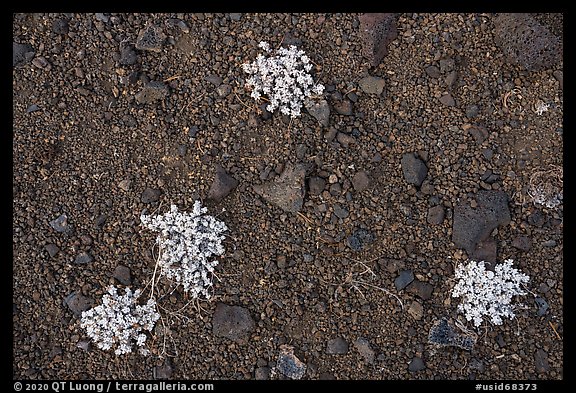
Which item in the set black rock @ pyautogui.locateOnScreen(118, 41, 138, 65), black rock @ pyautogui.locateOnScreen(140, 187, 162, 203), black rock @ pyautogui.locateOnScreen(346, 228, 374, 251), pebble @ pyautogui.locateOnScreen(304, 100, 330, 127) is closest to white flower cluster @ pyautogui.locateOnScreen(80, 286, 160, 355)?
black rock @ pyautogui.locateOnScreen(140, 187, 162, 203)

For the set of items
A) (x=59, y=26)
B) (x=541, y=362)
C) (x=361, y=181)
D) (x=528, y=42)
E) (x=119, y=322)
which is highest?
(x=528, y=42)

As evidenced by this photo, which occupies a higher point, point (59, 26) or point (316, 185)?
point (59, 26)

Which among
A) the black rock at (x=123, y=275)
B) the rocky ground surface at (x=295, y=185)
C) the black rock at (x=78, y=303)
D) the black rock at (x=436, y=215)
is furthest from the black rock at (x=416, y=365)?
the black rock at (x=78, y=303)

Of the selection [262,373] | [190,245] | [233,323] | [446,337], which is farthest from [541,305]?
[190,245]

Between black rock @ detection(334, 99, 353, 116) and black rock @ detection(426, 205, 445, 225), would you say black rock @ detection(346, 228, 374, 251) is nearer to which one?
black rock @ detection(426, 205, 445, 225)

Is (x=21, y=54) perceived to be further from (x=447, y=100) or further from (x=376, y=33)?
(x=447, y=100)

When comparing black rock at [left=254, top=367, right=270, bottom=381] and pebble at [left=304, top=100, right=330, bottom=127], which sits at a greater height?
pebble at [left=304, top=100, right=330, bottom=127]
